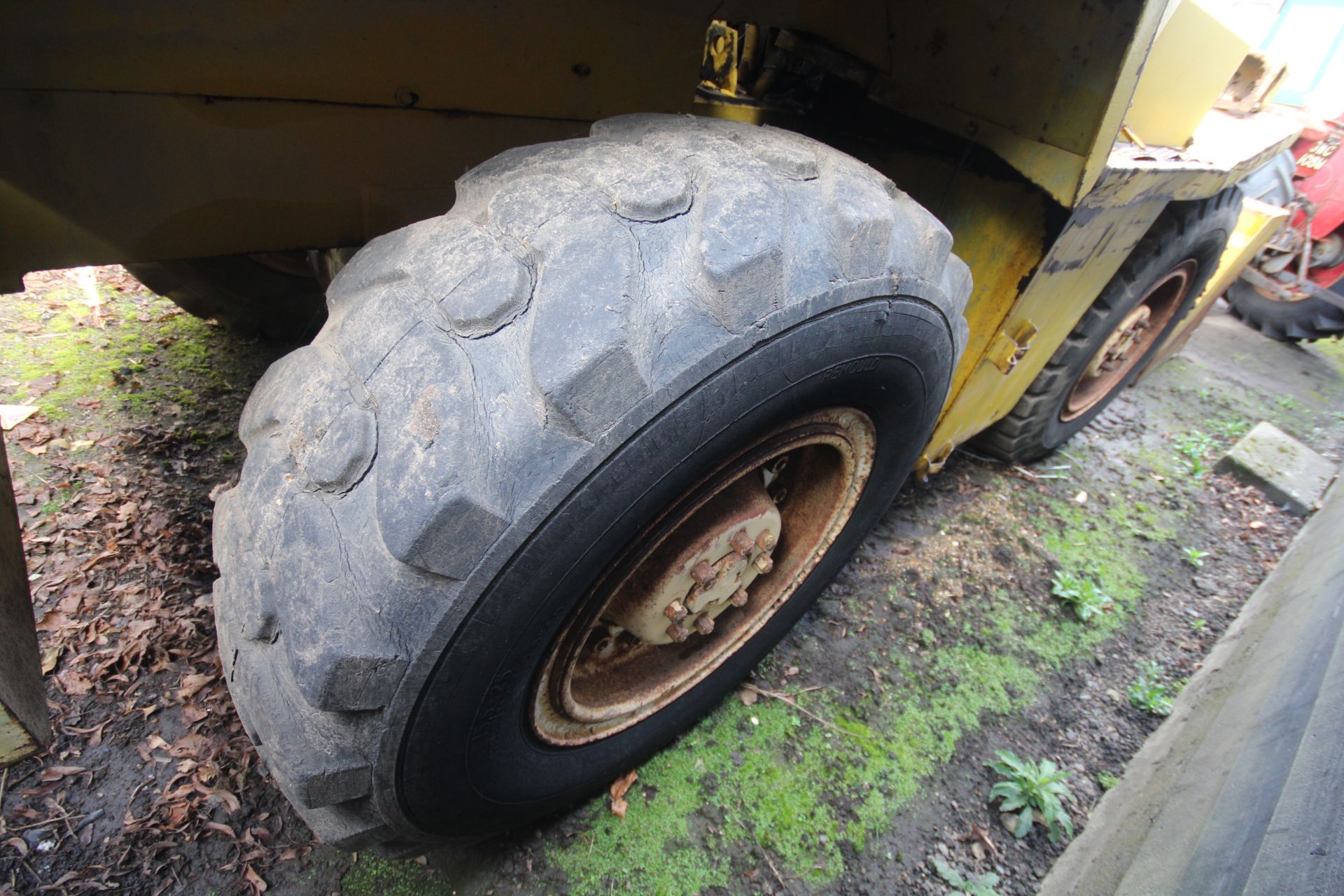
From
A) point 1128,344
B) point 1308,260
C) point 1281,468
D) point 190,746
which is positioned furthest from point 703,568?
point 1308,260

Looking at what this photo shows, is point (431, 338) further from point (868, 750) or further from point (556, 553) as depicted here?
point (868, 750)

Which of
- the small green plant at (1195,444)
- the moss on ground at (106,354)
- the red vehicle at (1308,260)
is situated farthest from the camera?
the red vehicle at (1308,260)

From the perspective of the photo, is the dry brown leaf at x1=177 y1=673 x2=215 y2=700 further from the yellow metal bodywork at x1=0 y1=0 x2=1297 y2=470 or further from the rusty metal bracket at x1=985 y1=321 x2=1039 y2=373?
the rusty metal bracket at x1=985 y1=321 x2=1039 y2=373

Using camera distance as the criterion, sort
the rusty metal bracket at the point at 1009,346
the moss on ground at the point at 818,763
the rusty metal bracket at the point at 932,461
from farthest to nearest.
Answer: the rusty metal bracket at the point at 932,461
the rusty metal bracket at the point at 1009,346
the moss on ground at the point at 818,763

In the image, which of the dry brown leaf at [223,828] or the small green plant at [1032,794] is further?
the small green plant at [1032,794]

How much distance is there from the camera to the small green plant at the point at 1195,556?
2.70m

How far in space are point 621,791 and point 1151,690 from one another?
5.71 feet

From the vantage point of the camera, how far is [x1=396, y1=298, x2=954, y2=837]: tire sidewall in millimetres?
927

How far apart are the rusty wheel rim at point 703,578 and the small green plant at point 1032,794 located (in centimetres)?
79

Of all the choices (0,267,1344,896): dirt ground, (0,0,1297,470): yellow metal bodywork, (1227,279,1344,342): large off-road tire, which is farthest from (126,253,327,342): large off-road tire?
Result: (1227,279,1344,342): large off-road tire

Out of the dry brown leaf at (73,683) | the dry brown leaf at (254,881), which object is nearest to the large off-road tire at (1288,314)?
the dry brown leaf at (254,881)

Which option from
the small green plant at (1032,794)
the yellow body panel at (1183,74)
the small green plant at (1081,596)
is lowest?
the small green plant at (1032,794)

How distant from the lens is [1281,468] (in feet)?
10.8

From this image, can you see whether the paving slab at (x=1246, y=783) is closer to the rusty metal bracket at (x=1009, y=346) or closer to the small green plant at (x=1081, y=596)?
the small green plant at (x=1081, y=596)
